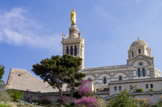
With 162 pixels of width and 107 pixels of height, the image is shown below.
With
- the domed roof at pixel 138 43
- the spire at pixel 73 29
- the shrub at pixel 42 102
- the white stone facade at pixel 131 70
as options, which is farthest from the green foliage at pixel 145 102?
the spire at pixel 73 29

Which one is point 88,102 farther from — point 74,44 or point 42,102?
point 74,44

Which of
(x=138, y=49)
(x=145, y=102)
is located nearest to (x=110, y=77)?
(x=138, y=49)

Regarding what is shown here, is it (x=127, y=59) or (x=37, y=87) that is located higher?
(x=127, y=59)

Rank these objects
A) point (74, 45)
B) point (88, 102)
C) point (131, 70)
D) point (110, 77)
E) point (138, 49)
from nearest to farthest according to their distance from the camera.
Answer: point (88, 102)
point (131, 70)
point (110, 77)
point (138, 49)
point (74, 45)

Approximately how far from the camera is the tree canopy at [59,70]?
1697 inches

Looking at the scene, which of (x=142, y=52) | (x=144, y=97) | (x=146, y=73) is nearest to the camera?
(x=144, y=97)

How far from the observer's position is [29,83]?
55.4 metres

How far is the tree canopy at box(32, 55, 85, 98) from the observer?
43.1 metres

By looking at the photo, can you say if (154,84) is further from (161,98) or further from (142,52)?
(142,52)

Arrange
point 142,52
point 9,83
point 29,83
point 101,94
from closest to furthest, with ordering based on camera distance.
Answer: point 101,94 → point 9,83 → point 29,83 → point 142,52

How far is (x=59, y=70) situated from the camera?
4281cm

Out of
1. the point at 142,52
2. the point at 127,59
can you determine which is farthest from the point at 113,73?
the point at 142,52

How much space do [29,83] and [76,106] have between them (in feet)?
62.7

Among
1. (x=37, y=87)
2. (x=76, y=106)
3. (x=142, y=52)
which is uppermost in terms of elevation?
(x=142, y=52)
